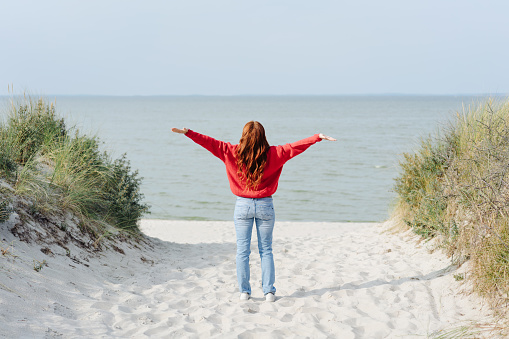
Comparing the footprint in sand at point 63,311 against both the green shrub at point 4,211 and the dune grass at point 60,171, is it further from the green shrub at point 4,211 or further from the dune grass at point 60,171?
the dune grass at point 60,171

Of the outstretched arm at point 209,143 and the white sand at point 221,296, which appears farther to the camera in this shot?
the outstretched arm at point 209,143

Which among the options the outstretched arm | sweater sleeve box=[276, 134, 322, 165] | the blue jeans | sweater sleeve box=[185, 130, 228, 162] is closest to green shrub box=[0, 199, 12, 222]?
the outstretched arm

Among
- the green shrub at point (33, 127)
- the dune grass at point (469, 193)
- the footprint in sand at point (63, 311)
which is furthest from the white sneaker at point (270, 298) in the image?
the green shrub at point (33, 127)

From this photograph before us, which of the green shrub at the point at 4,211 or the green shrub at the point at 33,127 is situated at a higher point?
the green shrub at the point at 33,127

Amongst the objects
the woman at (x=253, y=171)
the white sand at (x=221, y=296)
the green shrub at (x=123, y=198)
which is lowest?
the white sand at (x=221, y=296)

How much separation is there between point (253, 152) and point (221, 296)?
6.11 feet

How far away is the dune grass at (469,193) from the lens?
496 cm

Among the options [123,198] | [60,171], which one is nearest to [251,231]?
[123,198]

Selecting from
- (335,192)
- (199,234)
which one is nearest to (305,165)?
(335,192)

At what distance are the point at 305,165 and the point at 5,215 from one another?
67.5 ft

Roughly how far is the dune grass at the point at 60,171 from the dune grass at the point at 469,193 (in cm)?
493

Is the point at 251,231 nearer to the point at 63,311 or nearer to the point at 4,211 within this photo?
the point at 63,311

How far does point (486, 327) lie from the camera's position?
4.37 m

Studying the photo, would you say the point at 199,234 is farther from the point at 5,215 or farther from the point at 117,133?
the point at 117,133
